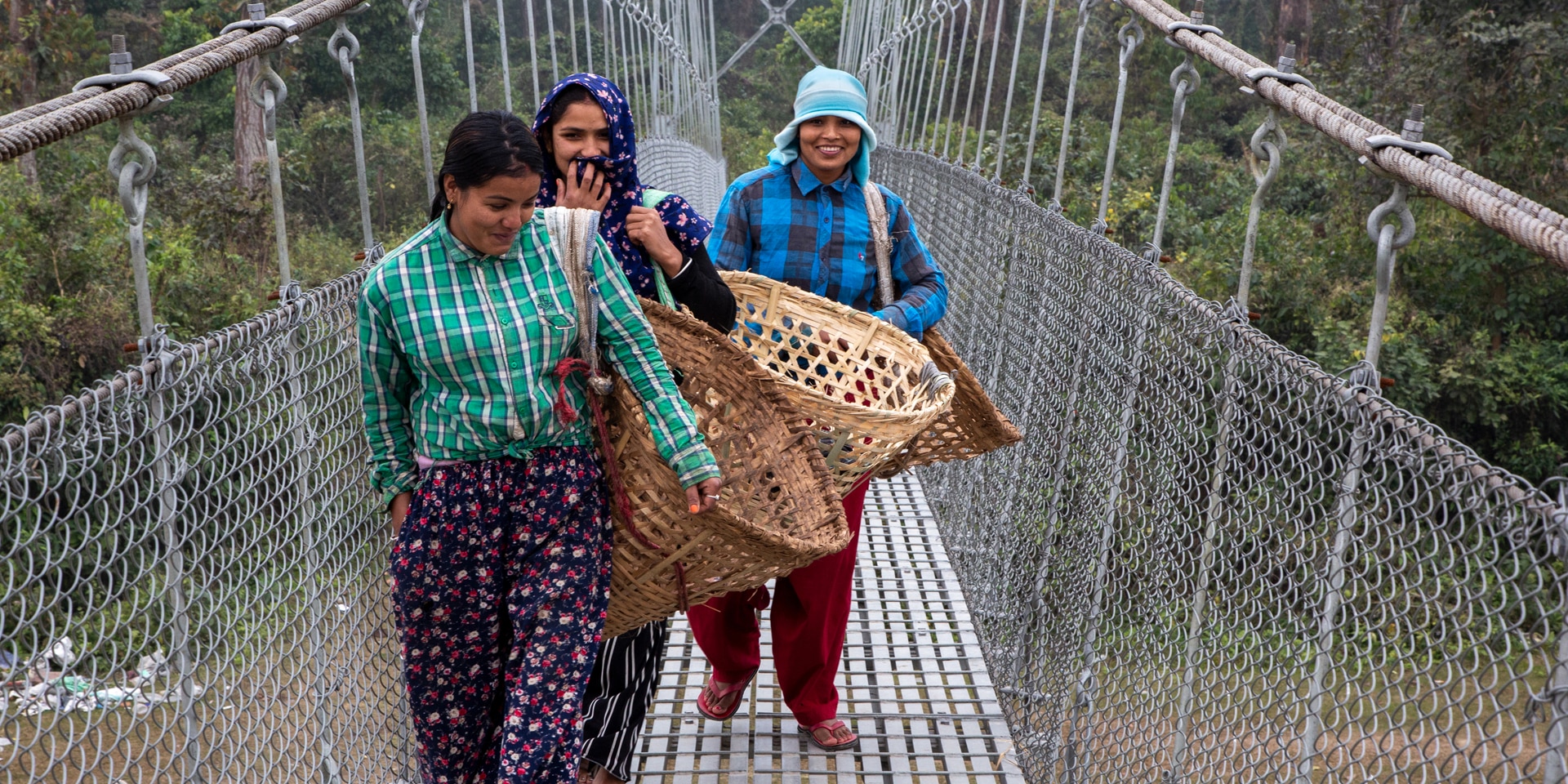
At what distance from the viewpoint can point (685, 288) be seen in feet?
6.55

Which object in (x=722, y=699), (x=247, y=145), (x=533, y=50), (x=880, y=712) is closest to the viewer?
(x=722, y=699)

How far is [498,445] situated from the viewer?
1.73 metres

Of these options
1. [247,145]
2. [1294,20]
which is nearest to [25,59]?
[247,145]

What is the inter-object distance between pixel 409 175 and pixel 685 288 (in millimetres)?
18064

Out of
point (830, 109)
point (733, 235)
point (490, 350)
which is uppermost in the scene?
point (830, 109)

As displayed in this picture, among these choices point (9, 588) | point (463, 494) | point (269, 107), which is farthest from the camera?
point (269, 107)

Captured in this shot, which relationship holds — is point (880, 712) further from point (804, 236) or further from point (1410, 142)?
point (1410, 142)

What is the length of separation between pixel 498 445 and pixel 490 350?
13 cm

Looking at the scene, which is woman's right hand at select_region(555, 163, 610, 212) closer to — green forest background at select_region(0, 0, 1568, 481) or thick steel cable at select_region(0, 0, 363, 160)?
thick steel cable at select_region(0, 0, 363, 160)

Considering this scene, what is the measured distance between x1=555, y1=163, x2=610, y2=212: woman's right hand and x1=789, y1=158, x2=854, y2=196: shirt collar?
66 centimetres

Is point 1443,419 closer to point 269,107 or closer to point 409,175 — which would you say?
point 269,107

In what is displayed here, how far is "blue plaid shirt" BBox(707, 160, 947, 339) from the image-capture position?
2.58 meters

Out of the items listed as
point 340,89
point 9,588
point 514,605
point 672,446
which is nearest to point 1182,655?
point 672,446

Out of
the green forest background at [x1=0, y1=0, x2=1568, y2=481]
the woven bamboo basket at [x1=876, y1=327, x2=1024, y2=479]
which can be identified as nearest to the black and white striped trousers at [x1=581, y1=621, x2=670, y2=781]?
the woven bamboo basket at [x1=876, y1=327, x2=1024, y2=479]
